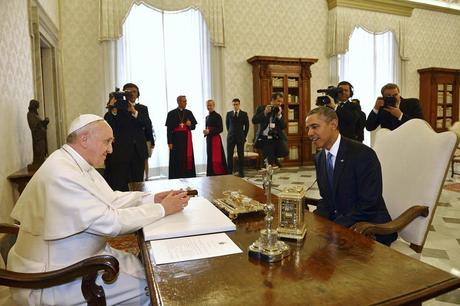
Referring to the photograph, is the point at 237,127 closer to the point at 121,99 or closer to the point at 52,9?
the point at 121,99

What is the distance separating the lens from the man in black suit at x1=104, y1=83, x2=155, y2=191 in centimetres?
416

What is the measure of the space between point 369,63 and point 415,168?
791cm

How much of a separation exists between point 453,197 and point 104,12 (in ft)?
21.2

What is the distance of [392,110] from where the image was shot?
4266 millimetres

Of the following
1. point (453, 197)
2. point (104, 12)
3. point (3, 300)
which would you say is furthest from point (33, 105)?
point (453, 197)

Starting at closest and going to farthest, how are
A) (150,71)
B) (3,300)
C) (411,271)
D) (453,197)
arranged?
(411,271) < (3,300) < (453,197) < (150,71)

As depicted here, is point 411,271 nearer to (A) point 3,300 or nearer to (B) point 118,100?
(A) point 3,300

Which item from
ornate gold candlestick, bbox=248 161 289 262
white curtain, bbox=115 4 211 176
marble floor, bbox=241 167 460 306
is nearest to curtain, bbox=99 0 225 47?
white curtain, bbox=115 4 211 176

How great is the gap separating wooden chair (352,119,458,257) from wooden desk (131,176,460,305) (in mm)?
460

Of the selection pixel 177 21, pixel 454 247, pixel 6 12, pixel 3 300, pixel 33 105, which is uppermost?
pixel 177 21

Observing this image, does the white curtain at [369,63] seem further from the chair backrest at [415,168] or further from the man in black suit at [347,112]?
the chair backrest at [415,168]

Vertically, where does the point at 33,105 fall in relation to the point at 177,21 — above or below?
below

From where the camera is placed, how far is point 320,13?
854cm

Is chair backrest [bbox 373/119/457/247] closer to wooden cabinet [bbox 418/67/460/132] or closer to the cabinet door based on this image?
wooden cabinet [bbox 418/67/460/132]
